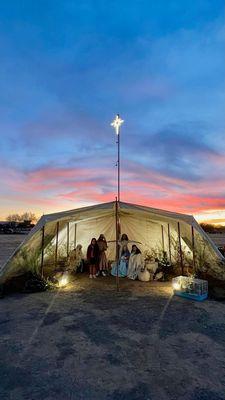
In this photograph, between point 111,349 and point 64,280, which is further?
point 64,280

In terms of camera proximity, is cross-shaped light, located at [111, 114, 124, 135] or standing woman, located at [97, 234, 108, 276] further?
cross-shaped light, located at [111, 114, 124, 135]

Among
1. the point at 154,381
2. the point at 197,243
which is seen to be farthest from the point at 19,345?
the point at 197,243

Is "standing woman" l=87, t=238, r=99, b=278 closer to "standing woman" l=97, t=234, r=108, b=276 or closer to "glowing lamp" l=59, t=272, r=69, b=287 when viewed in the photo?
"standing woman" l=97, t=234, r=108, b=276

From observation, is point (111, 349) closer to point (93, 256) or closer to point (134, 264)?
point (93, 256)

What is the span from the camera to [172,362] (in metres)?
3.91

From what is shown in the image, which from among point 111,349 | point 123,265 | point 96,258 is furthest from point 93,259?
point 111,349

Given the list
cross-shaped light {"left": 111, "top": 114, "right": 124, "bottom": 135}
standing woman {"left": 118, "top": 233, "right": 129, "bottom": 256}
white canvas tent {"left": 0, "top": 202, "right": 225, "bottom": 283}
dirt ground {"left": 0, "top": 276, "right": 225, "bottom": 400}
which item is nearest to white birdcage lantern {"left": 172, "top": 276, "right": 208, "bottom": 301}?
dirt ground {"left": 0, "top": 276, "right": 225, "bottom": 400}

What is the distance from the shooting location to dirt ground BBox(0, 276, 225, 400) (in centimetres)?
327

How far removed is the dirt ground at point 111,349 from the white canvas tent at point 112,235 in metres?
1.87

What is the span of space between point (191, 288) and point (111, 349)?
378 cm

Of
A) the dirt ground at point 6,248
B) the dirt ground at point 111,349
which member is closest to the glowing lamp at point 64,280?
the dirt ground at point 111,349

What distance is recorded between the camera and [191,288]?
7.51 m

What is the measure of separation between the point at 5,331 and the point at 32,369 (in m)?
1.61

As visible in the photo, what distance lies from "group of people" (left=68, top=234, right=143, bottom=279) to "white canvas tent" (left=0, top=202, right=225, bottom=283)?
75cm
